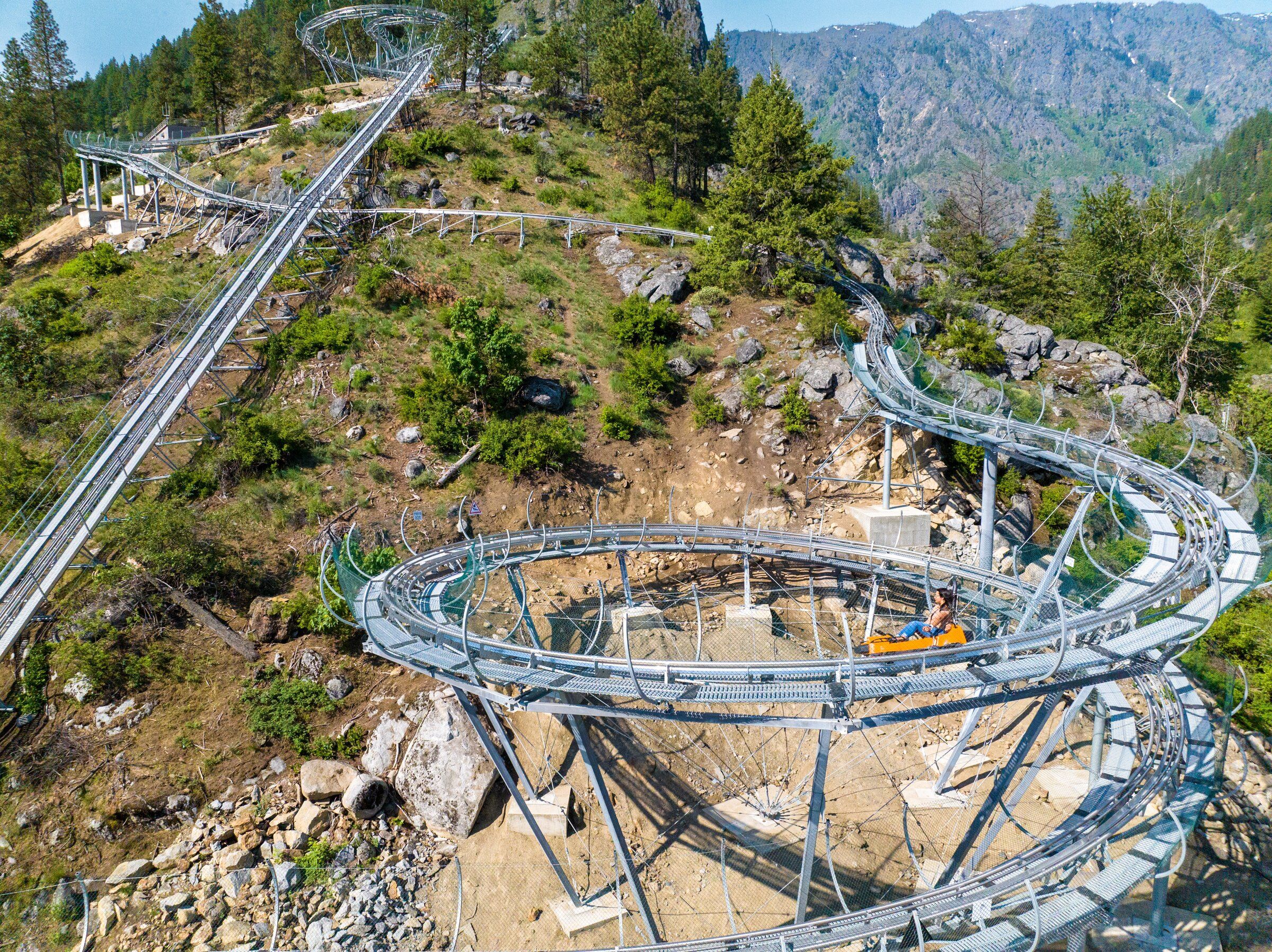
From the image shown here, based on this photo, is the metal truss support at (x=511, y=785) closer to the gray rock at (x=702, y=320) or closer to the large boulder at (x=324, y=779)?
the large boulder at (x=324, y=779)

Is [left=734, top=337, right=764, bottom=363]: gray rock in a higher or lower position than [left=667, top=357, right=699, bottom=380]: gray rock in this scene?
higher

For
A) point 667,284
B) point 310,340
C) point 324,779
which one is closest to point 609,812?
point 324,779

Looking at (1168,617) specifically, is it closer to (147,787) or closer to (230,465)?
(147,787)

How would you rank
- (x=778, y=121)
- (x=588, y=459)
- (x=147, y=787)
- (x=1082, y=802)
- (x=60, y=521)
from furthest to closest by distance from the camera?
(x=778, y=121) → (x=588, y=459) → (x=60, y=521) → (x=147, y=787) → (x=1082, y=802)

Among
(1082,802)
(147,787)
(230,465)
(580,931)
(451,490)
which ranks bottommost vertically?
(580,931)

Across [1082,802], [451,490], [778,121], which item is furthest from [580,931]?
[778,121]

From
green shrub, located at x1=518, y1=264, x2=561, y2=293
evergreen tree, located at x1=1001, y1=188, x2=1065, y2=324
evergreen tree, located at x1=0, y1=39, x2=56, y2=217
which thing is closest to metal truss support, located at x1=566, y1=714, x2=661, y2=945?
green shrub, located at x1=518, y1=264, x2=561, y2=293

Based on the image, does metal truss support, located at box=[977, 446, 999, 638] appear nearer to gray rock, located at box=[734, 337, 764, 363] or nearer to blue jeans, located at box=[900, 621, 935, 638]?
blue jeans, located at box=[900, 621, 935, 638]
